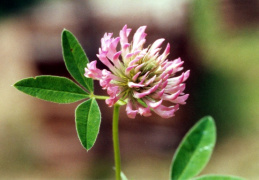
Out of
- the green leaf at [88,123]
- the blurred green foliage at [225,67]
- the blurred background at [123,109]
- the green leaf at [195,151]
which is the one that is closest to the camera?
the green leaf at [88,123]

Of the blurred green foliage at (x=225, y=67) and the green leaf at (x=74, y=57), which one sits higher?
the green leaf at (x=74, y=57)

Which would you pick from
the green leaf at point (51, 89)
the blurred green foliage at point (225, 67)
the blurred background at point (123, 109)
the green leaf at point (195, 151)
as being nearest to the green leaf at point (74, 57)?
the green leaf at point (51, 89)

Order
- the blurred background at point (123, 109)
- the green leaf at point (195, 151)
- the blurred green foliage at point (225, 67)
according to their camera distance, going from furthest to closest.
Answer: the blurred green foliage at point (225, 67), the blurred background at point (123, 109), the green leaf at point (195, 151)

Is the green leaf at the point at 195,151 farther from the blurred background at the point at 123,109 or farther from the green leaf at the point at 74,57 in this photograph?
the blurred background at the point at 123,109

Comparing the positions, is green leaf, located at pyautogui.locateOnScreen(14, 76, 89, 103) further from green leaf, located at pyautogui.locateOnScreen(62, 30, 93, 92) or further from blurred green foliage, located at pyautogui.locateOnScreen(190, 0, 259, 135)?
blurred green foliage, located at pyautogui.locateOnScreen(190, 0, 259, 135)

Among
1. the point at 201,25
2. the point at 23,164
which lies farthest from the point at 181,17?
the point at 23,164

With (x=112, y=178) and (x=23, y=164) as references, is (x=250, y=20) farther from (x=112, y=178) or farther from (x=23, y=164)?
(x=23, y=164)

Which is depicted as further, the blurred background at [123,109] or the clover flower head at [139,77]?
the blurred background at [123,109]
